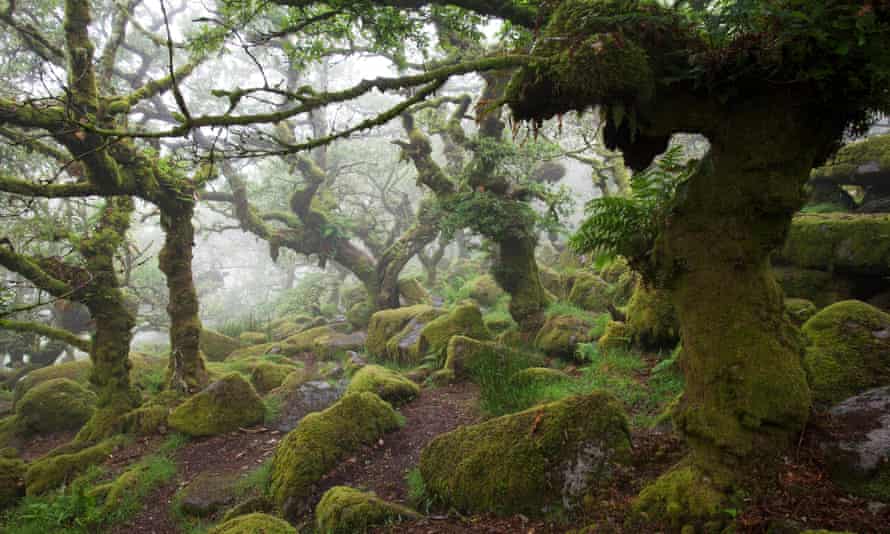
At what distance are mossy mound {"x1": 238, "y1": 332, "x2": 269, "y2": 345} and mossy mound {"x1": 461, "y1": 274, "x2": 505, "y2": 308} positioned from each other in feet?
23.6

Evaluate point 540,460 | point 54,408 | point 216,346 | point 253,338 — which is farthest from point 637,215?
point 253,338

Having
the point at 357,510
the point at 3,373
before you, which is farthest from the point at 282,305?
the point at 357,510

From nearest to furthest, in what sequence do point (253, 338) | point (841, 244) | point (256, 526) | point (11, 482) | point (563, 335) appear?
point (256, 526), point (841, 244), point (11, 482), point (563, 335), point (253, 338)

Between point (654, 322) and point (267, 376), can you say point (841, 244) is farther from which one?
point (267, 376)

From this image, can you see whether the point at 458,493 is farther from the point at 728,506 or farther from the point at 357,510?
the point at 728,506

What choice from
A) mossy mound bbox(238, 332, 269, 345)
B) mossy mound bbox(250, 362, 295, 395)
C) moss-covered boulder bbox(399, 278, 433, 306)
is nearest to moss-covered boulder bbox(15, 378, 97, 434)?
mossy mound bbox(250, 362, 295, 395)

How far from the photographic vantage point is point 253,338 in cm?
1584

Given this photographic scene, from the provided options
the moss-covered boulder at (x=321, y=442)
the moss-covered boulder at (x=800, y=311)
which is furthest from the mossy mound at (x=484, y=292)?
the moss-covered boulder at (x=800, y=311)

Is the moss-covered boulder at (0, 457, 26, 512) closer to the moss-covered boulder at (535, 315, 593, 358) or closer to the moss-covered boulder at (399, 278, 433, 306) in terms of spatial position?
the moss-covered boulder at (535, 315, 593, 358)

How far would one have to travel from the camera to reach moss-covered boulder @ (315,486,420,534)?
3.80m

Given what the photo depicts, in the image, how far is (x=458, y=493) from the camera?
3916mm

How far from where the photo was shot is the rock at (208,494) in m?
5.30

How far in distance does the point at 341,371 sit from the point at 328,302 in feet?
41.6

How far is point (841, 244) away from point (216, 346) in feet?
48.5
